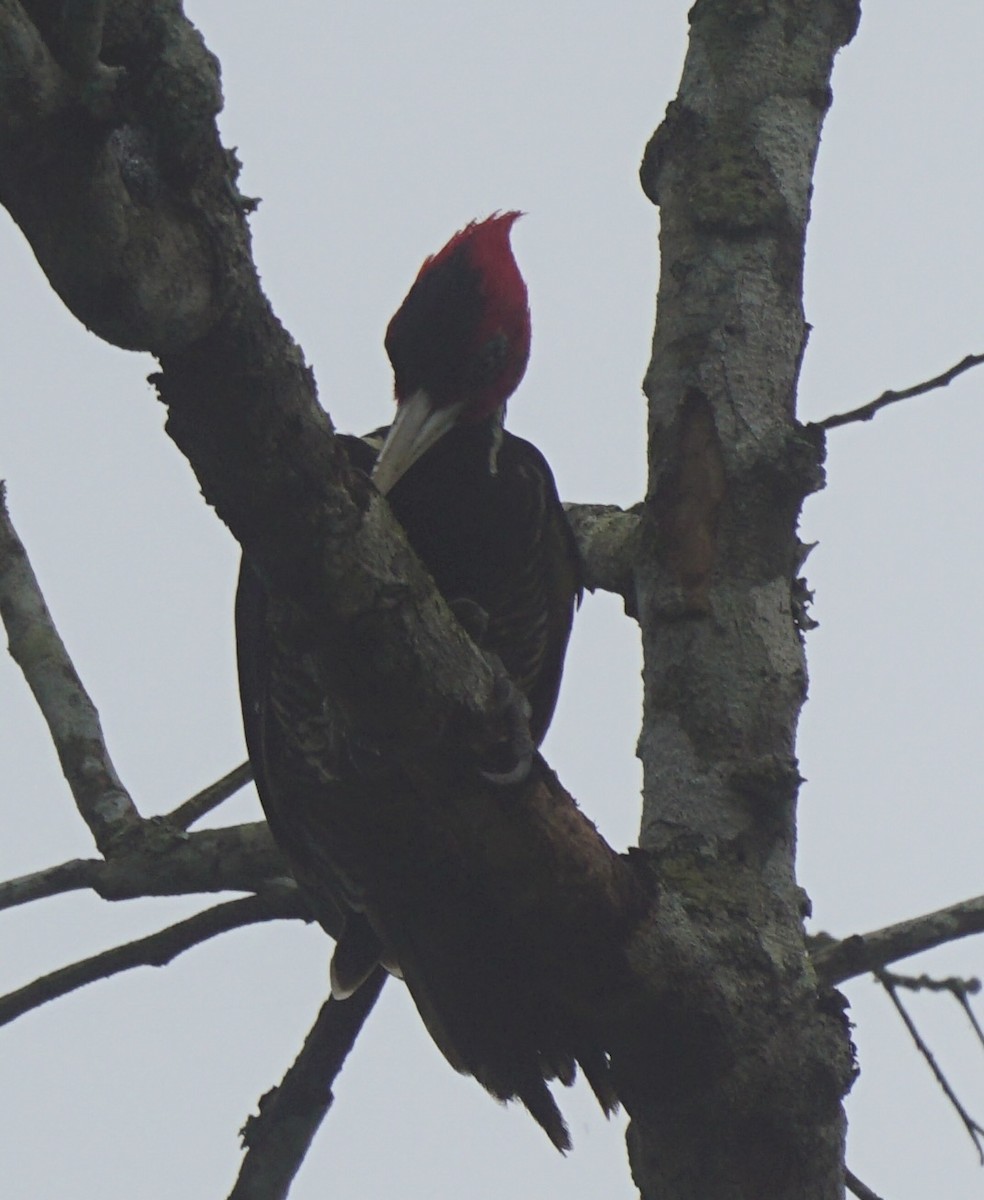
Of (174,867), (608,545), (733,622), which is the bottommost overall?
(733,622)

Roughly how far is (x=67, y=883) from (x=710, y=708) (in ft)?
4.28

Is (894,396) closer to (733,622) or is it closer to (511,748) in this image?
(733,622)

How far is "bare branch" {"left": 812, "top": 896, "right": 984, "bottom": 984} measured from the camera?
253cm

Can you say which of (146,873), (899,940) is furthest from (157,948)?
(899,940)

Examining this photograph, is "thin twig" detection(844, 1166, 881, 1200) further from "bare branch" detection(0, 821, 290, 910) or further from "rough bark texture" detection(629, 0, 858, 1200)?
"bare branch" detection(0, 821, 290, 910)

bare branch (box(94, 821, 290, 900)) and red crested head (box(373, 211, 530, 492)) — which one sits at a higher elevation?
red crested head (box(373, 211, 530, 492))

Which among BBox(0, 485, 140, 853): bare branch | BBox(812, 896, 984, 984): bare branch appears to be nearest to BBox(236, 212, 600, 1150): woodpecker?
BBox(0, 485, 140, 853): bare branch

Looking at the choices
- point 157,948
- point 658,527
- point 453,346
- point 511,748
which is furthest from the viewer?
point 453,346

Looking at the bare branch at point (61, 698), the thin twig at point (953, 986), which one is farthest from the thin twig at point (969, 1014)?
the bare branch at point (61, 698)

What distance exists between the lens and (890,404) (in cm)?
269

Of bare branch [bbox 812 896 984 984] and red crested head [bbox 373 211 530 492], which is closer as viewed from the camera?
bare branch [bbox 812 896 984 984]

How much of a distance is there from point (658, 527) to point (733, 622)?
8.6 inches

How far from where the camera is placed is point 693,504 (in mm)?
2580

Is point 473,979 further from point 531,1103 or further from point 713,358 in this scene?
point 713,358
